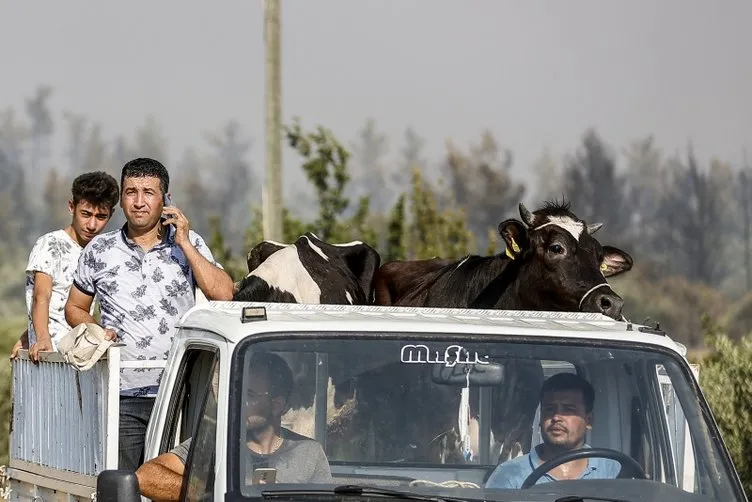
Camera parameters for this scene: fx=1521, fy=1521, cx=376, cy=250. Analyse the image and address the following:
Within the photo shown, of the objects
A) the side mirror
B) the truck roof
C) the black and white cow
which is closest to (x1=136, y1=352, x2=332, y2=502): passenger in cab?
the truck roof

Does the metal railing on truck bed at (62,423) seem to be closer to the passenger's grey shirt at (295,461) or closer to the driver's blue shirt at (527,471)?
the passenger's grey shirt at (295,461)

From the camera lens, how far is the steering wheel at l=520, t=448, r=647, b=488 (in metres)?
5.07

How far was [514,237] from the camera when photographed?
372 inches

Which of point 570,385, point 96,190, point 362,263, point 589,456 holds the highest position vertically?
point 96,190

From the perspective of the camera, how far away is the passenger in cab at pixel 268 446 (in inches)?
192

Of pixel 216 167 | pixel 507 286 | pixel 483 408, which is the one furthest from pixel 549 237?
pixel 216 167

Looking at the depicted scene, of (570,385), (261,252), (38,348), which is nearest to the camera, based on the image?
(570,385)

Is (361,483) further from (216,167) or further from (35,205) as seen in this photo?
(216,167)

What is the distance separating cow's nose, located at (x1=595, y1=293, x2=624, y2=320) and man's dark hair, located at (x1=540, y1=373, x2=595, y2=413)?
2871mm

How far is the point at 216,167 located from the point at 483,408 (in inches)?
1518

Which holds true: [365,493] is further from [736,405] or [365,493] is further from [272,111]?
[272,111]

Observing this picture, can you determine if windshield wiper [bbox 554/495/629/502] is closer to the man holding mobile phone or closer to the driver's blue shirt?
the driver's blue shirt

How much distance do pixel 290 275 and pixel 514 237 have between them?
1.41m

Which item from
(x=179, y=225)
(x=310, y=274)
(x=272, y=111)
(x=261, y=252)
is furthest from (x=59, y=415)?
(x=272, y=111)
